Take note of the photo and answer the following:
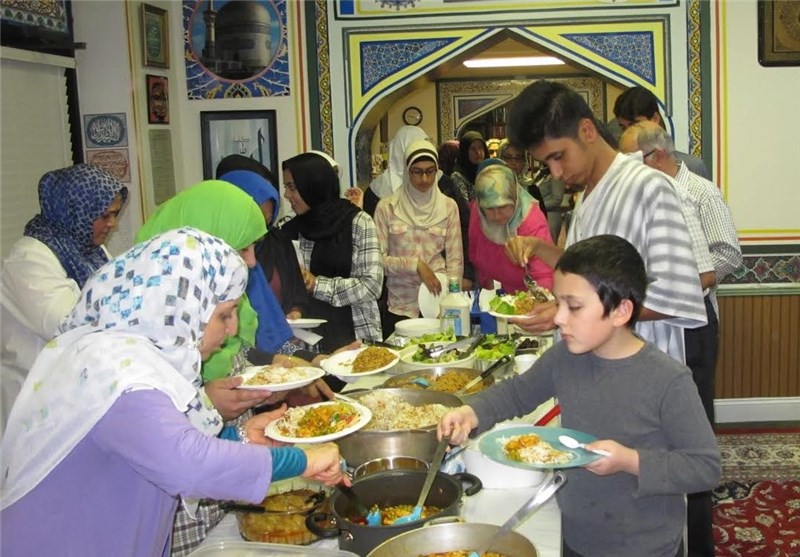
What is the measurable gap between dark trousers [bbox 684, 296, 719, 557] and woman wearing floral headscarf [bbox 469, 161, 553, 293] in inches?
39.7

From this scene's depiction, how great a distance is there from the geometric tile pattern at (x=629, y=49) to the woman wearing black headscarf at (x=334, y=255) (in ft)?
6.70

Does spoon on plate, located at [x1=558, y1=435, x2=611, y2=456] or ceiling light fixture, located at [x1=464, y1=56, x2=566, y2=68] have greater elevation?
ceiling light fixture, located at [x1=464, y1=56, x2=566, y2=68]

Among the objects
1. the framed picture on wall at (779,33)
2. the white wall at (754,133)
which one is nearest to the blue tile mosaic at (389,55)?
the white wall at (754,133)

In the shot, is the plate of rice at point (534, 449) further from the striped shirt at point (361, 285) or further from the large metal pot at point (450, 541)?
the striped shirt at point (361, 285)

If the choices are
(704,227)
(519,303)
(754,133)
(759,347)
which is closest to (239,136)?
(519,303)

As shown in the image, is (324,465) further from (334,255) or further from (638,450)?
(334,255)

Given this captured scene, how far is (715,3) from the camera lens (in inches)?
193

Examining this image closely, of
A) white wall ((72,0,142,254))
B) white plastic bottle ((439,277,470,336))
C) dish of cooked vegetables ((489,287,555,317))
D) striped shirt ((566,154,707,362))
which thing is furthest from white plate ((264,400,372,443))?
white wall ((72,0,142,254))

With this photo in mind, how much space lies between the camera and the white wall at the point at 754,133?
4941 millimetres

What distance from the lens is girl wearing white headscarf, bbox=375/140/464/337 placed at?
14.7 ft

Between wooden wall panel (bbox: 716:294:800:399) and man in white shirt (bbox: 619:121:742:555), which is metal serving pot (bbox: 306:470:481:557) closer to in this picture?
man in white shirt (bbox: 619:121:742:555)

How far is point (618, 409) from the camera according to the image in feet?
5.92

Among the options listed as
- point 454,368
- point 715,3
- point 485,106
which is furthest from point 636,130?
point 485,106

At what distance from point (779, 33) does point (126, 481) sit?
482 cm
